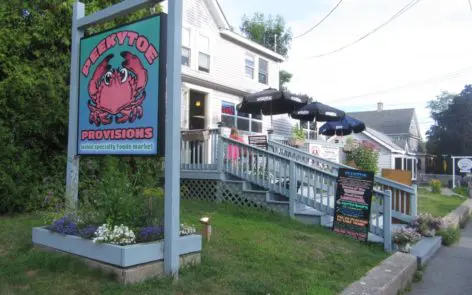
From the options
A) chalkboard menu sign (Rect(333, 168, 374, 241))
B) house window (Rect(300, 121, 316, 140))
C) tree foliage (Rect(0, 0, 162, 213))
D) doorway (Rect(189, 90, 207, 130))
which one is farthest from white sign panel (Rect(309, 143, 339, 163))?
tree foliage (Rect(0, 0, 162, 213))

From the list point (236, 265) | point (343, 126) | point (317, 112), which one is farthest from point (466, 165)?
point (236, 265)

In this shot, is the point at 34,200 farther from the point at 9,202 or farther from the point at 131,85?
the point at 131,85

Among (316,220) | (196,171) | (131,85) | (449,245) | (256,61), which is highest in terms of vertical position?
(256,61)

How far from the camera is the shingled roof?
43459mm

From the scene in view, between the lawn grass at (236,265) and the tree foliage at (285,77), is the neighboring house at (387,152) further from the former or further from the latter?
the lawn grass at (236,265)

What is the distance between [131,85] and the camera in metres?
4.84

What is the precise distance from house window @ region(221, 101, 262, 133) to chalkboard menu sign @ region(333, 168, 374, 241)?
28.2ft

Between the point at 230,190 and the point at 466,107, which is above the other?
the point at 466,107

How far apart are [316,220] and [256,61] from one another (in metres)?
11.8

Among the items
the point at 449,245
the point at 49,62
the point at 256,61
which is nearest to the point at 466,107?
the point at 256,61

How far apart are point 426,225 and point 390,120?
40.0 metres

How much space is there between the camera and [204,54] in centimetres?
1559

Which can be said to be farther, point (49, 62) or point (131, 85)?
point (49, 62)

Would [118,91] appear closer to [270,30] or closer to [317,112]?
[317,112]
